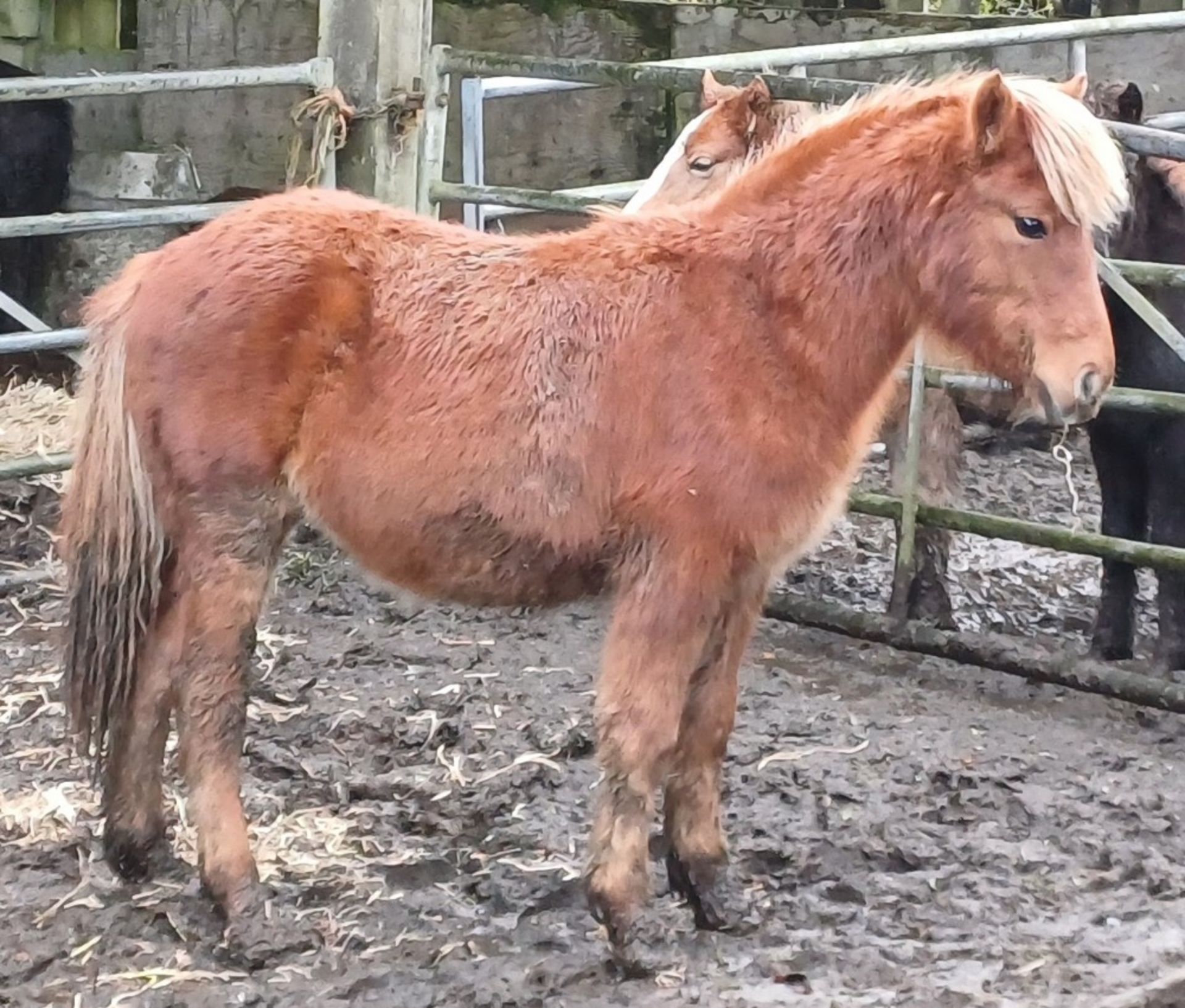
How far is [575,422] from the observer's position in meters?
3.02

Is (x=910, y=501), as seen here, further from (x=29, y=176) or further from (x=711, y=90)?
(x=29, y=176)

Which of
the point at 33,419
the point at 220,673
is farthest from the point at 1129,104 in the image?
the point at 33,419

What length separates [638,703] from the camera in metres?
2.96

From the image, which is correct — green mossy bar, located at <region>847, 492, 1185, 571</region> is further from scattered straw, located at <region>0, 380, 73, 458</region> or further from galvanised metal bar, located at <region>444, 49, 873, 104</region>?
scattered straw, located at <region>0, 380, 73, 458</region>

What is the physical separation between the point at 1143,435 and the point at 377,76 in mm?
2607

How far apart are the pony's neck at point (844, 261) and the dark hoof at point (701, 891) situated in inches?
Answer: 38.8

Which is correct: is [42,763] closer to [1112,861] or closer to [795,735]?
[795,735]

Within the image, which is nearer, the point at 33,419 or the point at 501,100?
the point at 33,419

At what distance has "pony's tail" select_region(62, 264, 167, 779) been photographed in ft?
10.6

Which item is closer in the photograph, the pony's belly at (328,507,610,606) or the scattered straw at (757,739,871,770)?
the pony's belly at (328,507,610,606)

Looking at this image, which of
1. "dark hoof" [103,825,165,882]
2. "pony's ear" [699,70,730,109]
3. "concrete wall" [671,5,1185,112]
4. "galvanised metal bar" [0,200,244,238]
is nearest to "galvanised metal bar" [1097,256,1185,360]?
"pony's ear" [699,70,730,109]

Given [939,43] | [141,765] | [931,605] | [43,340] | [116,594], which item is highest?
[939,43]

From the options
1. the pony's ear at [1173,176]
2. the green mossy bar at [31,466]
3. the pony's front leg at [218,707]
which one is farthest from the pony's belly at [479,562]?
the pony's ear at [1173,176]

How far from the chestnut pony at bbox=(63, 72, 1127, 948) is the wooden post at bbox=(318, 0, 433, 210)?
75.3 inches
